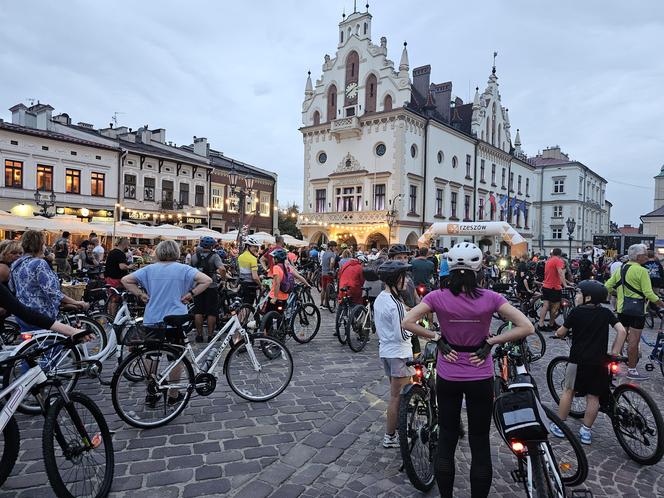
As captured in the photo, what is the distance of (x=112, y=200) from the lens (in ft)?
101

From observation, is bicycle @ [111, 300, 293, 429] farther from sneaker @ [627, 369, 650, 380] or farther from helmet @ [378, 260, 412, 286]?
sneaker @ [627, 369, 650, 380]

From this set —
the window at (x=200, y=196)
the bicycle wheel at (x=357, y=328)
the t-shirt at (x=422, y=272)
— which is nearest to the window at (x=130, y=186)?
the window at (x=200, y=196)

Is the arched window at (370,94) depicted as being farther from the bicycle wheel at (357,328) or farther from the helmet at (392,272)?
the helmet at (392,272)

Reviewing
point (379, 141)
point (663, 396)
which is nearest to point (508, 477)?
point (663, 396)

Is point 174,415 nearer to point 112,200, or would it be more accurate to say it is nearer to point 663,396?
point 663,396

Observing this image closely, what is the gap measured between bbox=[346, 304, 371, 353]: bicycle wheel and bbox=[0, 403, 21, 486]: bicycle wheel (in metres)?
5.48

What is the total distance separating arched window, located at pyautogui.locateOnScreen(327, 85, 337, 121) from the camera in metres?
33.7

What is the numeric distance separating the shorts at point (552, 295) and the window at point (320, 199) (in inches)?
983

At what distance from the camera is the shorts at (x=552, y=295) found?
32.4 ft

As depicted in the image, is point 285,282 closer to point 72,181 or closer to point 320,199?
point 320,199

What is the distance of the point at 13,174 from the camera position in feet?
86.2

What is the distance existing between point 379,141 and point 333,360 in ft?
84.1

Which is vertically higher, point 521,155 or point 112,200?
point 521,155

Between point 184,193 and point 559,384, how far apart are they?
3411 cm
